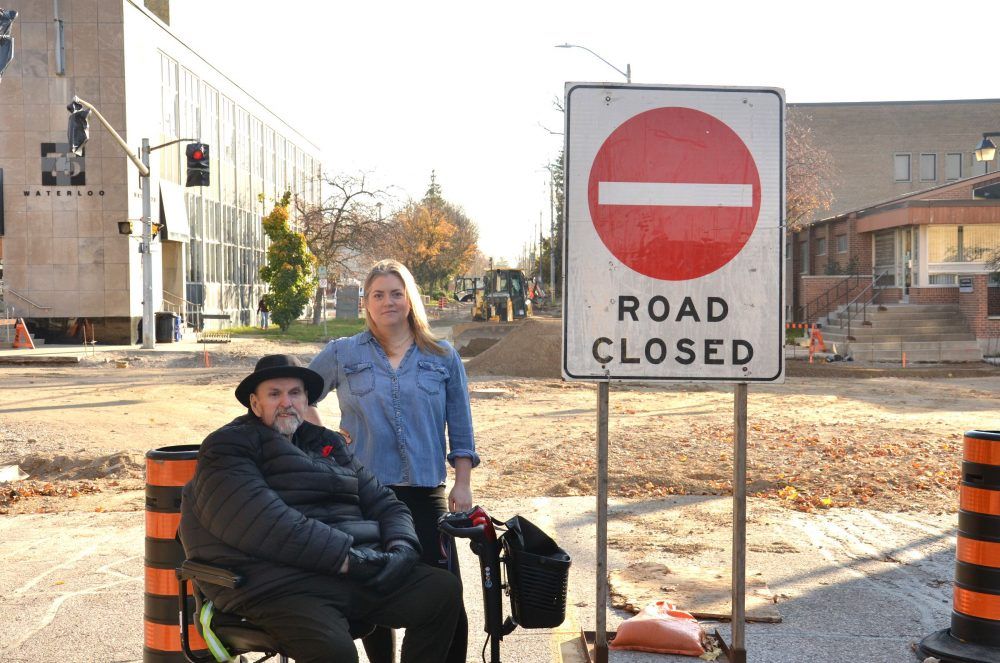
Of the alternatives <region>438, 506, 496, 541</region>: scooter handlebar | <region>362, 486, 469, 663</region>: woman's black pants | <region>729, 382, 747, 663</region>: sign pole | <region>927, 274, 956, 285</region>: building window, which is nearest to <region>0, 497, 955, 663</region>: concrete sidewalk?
<region>729, 382, 747, 663</region>: sign pole

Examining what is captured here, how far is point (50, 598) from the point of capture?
19.0ft

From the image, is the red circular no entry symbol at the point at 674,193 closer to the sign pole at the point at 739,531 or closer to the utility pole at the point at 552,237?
the sign pole at the point at 739,531

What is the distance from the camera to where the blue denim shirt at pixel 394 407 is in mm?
4125

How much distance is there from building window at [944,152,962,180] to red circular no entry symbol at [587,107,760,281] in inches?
2502

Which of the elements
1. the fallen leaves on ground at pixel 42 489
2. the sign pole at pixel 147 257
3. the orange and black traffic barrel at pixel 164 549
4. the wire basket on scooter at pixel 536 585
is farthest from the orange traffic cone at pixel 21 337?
the wire basket on scooter at pixel 536 585

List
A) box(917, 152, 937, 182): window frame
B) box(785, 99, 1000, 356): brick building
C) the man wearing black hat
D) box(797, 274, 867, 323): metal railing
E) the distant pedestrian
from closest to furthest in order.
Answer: the man wearing black hat < box(785, 99, 1000, 356): brick building < box(797, 274, 867, 323): metal railing < the distant pedestrian < box(917, 152, 937, 182): window frame

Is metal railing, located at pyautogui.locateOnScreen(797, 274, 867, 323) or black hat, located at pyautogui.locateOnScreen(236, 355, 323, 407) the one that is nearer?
black hat, located at pyautogui.locateOnScreen(236, 355, 323, 407)

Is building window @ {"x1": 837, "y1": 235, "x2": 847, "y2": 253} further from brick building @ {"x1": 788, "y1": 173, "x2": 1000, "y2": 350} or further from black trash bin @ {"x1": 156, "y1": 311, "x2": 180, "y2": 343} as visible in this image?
black trash bin @ {"x1": 156, "y1": 311, "x2": 180, "y2": 343}

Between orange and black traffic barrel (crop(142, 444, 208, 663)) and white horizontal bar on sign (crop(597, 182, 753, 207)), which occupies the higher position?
white horizontal bar on sign (crop(597, 182, 753, 207))

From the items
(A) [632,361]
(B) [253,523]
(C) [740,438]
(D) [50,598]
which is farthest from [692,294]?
(D) [50,598]

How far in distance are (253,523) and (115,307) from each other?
1295 inches

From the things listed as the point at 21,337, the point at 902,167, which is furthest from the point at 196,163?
the point at 902,167

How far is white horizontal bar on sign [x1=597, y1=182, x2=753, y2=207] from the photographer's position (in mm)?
3891

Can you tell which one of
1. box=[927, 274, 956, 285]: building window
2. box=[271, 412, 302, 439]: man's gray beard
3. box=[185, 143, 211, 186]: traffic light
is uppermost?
box=[185, 143, 211, 186]: traffic light
